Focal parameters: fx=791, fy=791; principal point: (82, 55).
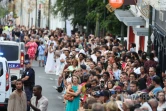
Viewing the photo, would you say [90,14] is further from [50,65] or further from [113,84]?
[113,84]

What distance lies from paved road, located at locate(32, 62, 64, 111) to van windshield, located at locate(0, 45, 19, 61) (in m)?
1.83

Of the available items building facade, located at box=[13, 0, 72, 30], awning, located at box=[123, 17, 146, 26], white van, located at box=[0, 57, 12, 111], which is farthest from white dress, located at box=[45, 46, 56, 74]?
building facade, located at box=[13, 0, 72, 30]

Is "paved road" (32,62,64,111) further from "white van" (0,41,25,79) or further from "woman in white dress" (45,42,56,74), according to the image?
"white van" (0,41,25,79)

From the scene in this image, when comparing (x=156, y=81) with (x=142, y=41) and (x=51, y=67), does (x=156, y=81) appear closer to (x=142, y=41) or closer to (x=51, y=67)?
(x=51, y=67)

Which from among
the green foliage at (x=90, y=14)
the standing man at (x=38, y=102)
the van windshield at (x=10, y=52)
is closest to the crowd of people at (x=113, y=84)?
the standing man at (x=38, y=102)

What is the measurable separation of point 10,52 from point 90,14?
1847cm

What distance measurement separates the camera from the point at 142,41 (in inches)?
1560

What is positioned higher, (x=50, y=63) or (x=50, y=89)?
(x=50, y=63)

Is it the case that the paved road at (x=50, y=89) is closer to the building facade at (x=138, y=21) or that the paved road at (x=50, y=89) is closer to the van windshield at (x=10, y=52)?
the van windshield at (x=10, y=52)

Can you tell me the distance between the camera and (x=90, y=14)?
43938 mm

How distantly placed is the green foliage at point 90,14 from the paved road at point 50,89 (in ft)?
16.3

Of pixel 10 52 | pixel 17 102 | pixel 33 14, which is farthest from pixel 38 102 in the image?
pixel 33 14

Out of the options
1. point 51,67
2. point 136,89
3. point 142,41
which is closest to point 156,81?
point 136,89

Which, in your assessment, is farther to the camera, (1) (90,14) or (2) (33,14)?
(2) (33,14)
